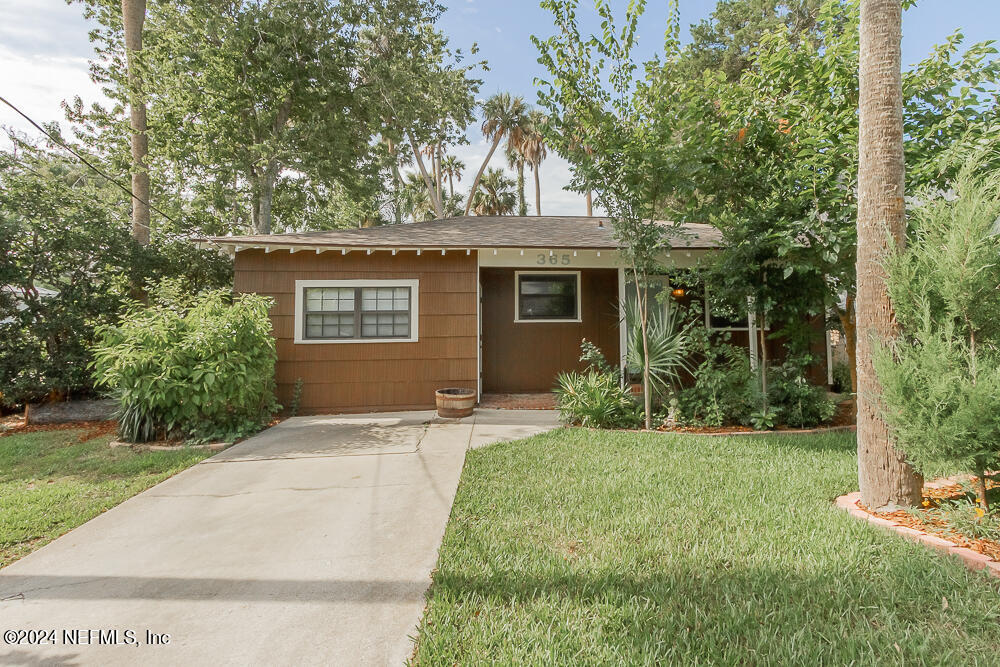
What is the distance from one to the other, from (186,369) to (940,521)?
23.4 ft

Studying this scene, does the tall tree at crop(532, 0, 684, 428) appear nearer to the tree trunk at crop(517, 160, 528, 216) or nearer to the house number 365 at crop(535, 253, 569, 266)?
the house number 365 at crop(535, 253, 569, 266)

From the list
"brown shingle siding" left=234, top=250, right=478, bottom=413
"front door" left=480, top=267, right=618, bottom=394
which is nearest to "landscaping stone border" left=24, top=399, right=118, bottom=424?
"brown shingle siding" left=234, top=250, right=478, bottom=413

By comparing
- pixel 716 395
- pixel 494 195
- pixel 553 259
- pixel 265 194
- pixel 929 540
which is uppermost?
pixel 494 195

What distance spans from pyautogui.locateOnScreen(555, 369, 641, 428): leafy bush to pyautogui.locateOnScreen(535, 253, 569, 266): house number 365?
96.3 inches

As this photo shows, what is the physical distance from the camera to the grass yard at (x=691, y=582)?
1659 millimetres

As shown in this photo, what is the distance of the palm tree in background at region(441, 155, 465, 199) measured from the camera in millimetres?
22203

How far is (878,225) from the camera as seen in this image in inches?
112

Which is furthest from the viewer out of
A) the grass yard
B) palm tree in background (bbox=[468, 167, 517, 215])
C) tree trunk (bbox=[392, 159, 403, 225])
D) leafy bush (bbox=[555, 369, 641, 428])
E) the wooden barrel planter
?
palm tree in background (bbox=[468, 167, 517, 215])

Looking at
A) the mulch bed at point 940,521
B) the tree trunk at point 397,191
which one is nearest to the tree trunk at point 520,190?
the tree trunk at point 397,191

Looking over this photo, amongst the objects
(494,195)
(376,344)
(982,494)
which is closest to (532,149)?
(494,195)

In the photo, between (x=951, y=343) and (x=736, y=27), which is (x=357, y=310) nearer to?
(x=951, y=343)

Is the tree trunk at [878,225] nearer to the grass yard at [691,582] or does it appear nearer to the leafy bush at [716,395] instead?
the grass yard at [691,582]

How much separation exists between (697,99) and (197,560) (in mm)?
6752

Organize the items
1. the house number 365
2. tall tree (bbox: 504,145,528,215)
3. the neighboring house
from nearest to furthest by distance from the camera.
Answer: the neighboring house < the house number 365 < tall tree (bbox: 504,145,528,215)
